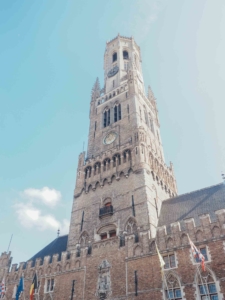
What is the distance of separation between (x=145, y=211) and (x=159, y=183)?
7.17 metres

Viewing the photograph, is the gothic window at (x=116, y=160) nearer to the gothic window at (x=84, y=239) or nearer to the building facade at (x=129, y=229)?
the building facade at (x=129, y=229)

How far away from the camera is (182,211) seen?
29.0 m

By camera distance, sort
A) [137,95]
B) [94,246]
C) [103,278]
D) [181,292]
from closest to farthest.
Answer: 1. [181,292]
2. [103,278]
3. [94,246]
4. [137,95]

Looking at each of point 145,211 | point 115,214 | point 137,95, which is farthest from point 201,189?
point 137,95

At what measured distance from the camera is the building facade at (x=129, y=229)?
2166 cm

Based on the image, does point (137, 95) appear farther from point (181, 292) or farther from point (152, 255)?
point (181, 292)

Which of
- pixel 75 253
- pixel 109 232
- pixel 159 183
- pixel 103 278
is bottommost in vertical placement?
pixel 103 278

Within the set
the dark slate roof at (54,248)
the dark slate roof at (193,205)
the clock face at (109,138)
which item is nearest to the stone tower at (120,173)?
the clock face at (109,138)

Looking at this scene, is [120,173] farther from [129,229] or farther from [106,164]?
[129,229]

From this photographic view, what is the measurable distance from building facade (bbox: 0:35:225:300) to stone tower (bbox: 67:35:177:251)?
0.11 m

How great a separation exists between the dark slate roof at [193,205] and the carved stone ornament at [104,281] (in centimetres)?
691

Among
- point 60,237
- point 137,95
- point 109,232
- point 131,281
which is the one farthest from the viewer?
point 137,95

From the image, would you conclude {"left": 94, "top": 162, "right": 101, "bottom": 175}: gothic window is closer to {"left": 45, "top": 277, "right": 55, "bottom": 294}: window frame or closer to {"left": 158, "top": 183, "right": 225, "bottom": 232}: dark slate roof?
{"left": 158, "top": 183, "right": 225, "bottom": 232}: dark slate roof

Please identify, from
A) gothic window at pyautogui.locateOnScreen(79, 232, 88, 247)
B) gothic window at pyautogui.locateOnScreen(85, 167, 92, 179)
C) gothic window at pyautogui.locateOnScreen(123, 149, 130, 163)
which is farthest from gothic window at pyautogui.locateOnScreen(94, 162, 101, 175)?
gothic window at pyautogui.locateOnScreen(79, 232, 88, 247)
